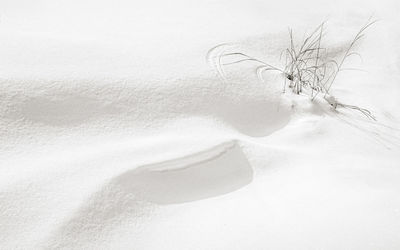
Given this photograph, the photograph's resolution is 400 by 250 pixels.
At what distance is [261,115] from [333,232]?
0.63 metres

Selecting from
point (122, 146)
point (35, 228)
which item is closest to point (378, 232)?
point (122, 146)

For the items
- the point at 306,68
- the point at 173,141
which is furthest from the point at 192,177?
the point at 306,68

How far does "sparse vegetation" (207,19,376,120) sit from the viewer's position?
193 cm

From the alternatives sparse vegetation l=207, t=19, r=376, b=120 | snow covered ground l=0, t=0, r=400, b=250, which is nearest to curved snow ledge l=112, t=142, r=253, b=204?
snow covered ground l=0, t=0, r=400, b=250

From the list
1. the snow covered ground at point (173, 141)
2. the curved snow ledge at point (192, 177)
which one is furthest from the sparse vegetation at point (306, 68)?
the curved snow ledge at point (192, 177)

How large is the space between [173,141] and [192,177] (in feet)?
0.53

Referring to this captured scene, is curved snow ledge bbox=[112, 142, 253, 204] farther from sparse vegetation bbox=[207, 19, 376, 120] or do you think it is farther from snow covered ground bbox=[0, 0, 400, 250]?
sparse vegetation bbox=[207, 19, 376, 120]

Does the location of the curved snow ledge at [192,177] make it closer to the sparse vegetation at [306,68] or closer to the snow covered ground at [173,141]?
the snow covered ground at [173,141]

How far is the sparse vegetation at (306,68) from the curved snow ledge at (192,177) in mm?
475

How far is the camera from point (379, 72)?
219cm

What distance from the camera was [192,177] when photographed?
1.43 metres

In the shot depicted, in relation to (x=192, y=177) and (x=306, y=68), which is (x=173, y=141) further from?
(x=306, y=68)

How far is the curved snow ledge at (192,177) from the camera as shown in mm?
1360

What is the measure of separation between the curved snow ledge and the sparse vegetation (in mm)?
475
